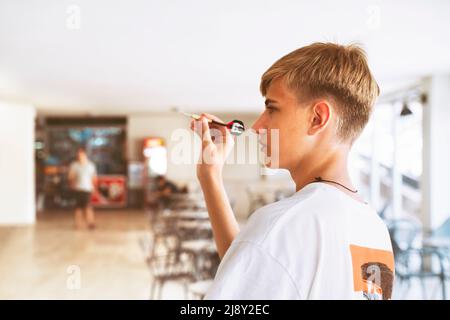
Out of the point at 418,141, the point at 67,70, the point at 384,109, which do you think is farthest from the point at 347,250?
the point at 384,109

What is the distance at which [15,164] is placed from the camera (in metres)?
9.14

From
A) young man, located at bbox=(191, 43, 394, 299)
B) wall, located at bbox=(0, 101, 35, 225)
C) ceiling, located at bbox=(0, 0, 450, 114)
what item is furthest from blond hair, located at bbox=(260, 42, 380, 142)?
wall, located at bbox=(0, 101, 35, 225)

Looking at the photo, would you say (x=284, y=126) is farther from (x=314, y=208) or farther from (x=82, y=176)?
(x=82, y=176)

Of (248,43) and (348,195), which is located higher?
(248,43)

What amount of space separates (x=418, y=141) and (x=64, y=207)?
10.1 metres

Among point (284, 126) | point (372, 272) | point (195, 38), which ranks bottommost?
point (372, 272)

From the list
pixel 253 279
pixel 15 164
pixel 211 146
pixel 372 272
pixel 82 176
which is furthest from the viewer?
pixel 15 164

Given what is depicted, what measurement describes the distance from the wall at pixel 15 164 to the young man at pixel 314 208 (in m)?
9.54

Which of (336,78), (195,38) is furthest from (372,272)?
(195,38)

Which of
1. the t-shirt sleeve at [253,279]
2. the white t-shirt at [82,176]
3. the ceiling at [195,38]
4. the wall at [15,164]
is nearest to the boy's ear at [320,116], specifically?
the t-shirt sleeve at [253,279]

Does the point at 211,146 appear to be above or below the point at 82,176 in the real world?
above

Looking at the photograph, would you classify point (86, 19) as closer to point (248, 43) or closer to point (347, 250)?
point (248, 43)

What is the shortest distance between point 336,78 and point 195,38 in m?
3.31

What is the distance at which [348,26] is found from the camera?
10.7 feet
